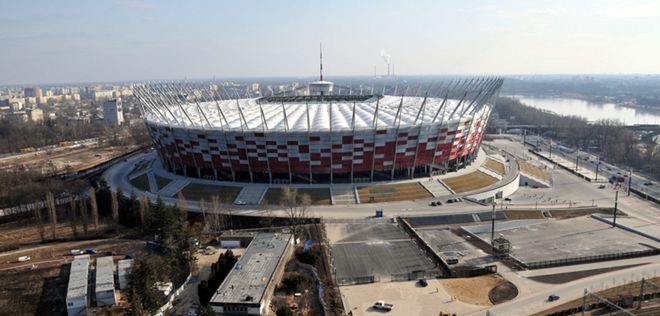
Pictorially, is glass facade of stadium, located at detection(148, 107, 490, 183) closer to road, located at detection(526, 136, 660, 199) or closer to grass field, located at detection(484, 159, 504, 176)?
grass field, located at detection(484, 159, 504, 176)

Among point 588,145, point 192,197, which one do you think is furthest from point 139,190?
point 588,145

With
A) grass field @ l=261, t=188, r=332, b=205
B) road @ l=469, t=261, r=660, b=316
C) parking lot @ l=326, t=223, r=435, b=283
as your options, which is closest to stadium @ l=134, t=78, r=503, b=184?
grass field @ l=261, t=188, r=332, b=205

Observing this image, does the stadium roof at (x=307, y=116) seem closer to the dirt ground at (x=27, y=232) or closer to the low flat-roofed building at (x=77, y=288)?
the dirt ground at (x=27, y=232)

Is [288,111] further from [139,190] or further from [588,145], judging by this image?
[588,145]

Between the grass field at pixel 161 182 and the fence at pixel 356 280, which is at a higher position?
the grass field at pixel 161 182

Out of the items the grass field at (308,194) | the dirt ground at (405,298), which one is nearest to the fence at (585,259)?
the dirt ground at (405,298)

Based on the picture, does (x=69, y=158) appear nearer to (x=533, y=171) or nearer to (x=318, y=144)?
(x=318, y=144)
